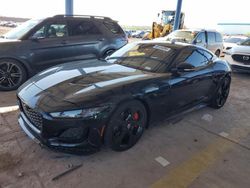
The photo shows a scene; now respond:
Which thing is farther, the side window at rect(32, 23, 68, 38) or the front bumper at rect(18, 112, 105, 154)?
the side window at rect(32, 23, 68, 38)

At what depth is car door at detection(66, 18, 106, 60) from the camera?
5.73 meters

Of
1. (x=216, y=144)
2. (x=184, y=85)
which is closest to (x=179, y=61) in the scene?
(x=184, y=85)

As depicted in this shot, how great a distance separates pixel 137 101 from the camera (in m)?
2.91

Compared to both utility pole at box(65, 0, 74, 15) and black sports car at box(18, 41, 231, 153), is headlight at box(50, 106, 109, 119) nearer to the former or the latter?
black sports car at box(18, 41, 231, 153)

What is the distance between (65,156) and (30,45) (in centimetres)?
315

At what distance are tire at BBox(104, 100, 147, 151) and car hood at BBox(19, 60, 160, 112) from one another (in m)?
0.27

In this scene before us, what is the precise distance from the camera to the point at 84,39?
5887mm

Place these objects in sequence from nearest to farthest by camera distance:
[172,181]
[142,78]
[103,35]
→ 1. [172,181]
2. [142,78]
3. [103,35]

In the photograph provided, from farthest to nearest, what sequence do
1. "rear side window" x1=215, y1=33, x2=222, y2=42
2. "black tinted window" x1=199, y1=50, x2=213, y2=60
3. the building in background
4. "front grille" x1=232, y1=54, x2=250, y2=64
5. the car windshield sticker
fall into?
the building in background < "rear side window" x1=215, y1=33, x2=222, y2=42 < "front grille" x1=232, y1=54, x2=250, y2=64 < "black tinted window" x1=199, y1=50, x2=213, y2=60 < the car windshield sticker

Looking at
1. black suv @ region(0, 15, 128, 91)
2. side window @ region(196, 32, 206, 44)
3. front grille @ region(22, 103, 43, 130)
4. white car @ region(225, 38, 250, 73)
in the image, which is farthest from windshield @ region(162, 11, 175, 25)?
front grille @ region(22, 103, 43, 130)

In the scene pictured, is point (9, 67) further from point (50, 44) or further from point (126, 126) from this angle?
point (126, 126)

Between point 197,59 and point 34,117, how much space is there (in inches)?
111

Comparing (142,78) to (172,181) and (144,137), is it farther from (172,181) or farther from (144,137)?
(172,181)

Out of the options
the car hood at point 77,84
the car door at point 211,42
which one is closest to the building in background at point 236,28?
the car door at point 211,42
